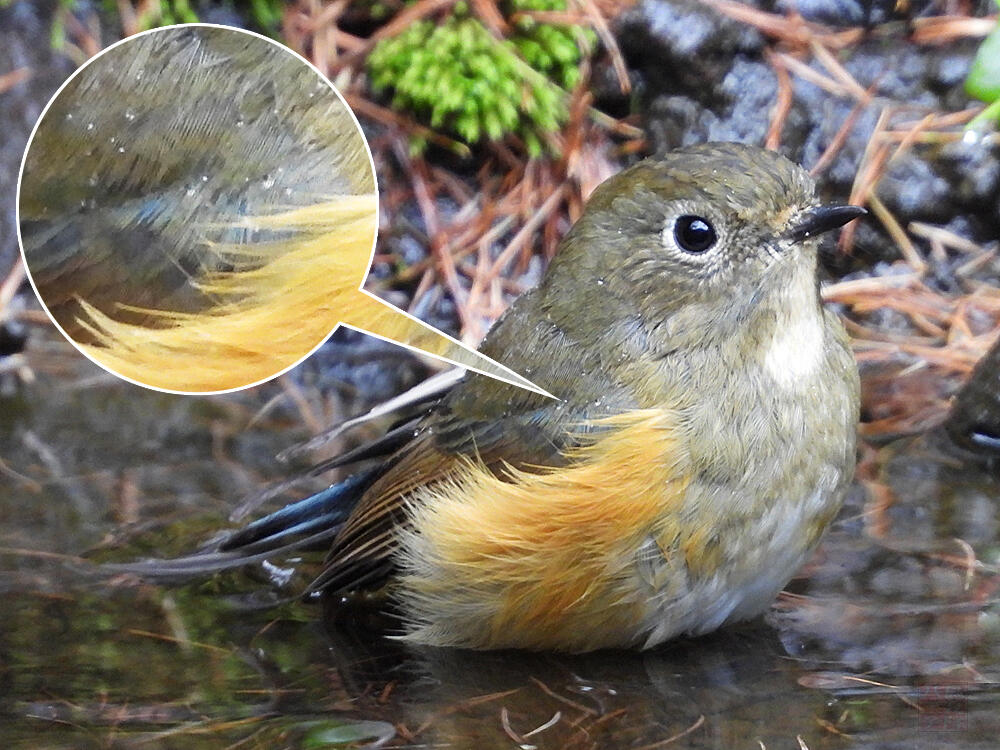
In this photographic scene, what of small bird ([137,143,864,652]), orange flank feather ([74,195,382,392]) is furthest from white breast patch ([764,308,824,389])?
orange flank feather ([74,195,382,392])

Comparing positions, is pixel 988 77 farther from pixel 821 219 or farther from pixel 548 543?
pixel 548 543

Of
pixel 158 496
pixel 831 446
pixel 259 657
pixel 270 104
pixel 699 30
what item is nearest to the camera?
pixel 270 104

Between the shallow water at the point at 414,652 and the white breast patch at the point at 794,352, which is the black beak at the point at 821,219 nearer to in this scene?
the white breast patch at the point at 794,352

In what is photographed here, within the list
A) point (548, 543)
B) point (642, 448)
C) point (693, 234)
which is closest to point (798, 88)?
point (693, 234)

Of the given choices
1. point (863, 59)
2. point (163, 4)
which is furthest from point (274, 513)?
point (863, 59)

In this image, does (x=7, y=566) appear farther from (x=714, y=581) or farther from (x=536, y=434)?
(x=714, y=581)

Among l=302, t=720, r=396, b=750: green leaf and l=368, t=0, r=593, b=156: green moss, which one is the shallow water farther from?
l=368, t=0, r=593, b=156: green moss
